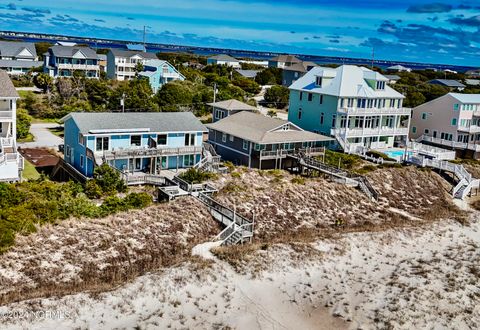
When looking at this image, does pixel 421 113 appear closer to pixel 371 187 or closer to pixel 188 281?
pixel 371 187

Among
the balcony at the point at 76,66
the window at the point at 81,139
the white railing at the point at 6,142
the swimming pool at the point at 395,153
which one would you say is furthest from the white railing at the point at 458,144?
the balcony at the point at 76,66

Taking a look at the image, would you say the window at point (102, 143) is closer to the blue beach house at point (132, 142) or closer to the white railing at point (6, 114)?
the blue beach house at point (132, 142)

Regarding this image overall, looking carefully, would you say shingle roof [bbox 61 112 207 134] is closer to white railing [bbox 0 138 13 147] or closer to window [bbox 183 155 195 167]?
window [bbox 183 155 195 167]

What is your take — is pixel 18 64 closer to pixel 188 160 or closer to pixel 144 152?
pixel 188 160

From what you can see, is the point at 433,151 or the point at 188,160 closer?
the point at 188,160

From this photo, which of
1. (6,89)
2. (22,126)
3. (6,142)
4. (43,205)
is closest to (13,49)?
(22,126)

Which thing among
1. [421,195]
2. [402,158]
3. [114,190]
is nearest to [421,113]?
[402,158]
